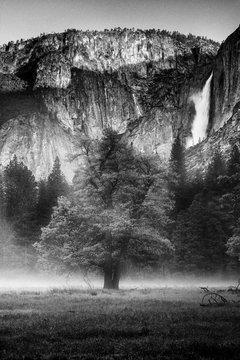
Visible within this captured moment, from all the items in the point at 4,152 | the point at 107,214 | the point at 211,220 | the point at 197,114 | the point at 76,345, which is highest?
the point at 197,114

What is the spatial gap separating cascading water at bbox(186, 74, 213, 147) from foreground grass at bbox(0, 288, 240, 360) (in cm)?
15260

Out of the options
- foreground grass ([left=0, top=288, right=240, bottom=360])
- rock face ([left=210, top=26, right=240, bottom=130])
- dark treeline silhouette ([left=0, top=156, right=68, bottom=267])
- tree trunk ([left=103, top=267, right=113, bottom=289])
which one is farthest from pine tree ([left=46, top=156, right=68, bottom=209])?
rock face ([left=210, top=26, right=240, bottom=130])

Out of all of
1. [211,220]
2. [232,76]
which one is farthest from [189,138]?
[211,220]

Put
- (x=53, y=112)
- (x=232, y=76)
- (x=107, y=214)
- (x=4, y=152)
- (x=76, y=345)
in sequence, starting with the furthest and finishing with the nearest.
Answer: (x=53, y=112) → (x=4, y=152) → (x=232, y=76) → (x=107, y=214) → (x=76, y=345)

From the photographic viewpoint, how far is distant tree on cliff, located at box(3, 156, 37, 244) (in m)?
65.4

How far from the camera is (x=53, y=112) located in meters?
197

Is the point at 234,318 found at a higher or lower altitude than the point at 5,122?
lower

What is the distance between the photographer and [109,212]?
2870 cm

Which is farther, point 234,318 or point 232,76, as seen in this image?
point 232,76

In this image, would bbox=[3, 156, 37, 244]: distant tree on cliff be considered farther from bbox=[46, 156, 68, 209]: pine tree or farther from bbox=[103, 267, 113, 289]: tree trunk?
bbox=[103, 267, 113, 289]: tree trunk

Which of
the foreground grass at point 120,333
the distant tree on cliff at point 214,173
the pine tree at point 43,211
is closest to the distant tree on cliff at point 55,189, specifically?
the pine tree at point 43,211

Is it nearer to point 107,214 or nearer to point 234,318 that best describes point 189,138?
point 107,214

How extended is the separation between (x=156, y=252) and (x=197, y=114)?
15951 cm

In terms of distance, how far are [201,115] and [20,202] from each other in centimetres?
11908
